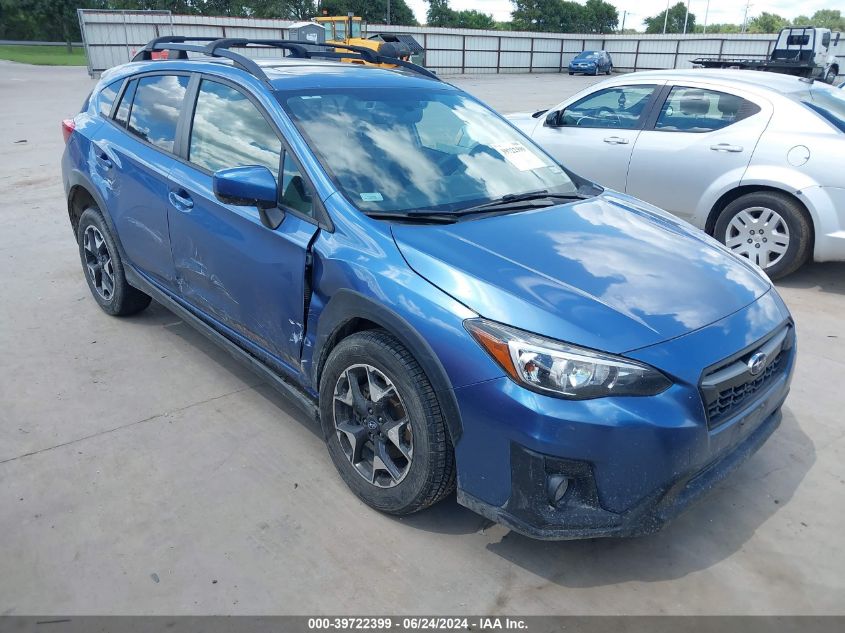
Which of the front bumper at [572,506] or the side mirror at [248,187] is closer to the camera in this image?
the front bumper at [572,506]

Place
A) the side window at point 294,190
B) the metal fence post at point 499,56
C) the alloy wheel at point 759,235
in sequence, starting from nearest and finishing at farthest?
1. the side window at point 294,190
2. the alloy wheel at point 759,235
3. the metal fence post at point 499,56

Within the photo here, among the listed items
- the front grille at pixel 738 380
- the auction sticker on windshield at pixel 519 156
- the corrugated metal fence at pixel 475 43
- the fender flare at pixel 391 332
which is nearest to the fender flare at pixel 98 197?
the fender flare at pixel 391 332

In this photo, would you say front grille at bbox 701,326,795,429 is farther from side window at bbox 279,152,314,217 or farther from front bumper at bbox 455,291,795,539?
side window at bbox 279,152,314,217

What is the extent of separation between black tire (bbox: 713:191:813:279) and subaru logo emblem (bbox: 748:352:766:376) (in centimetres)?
336

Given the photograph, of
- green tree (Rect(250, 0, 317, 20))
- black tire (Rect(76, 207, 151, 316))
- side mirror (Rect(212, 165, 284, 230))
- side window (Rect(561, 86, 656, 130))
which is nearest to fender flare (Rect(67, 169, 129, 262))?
black tire (Rect(76, 207, 151, 316))

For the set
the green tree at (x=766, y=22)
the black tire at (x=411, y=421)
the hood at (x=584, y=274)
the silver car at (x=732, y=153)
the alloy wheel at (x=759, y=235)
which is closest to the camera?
the hood at (x=584, y=274)

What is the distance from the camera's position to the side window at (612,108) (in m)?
6.39

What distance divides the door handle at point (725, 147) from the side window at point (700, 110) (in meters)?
0.19

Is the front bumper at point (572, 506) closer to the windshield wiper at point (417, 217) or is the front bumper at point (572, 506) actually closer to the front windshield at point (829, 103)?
the windshield wiper at point (417, 217)

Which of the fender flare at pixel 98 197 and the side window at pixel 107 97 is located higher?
the side window at pixel 107 97

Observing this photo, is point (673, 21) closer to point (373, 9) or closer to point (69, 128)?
point (373, 9)

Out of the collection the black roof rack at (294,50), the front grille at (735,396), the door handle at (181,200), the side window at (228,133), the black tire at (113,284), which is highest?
the black roof rack at (294,50)
